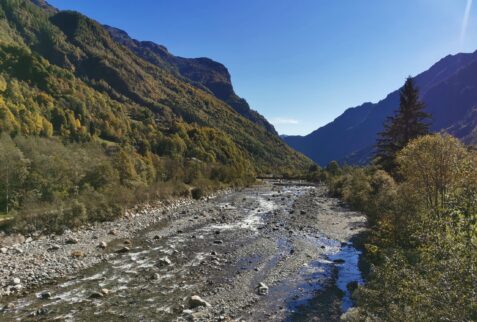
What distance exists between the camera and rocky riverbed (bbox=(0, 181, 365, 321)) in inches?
624

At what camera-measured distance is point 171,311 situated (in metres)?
15.9

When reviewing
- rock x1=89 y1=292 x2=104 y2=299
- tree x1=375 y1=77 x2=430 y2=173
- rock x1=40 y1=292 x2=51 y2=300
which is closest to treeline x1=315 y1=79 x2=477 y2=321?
tree x1=375 y1=77 x2=430 y2=173

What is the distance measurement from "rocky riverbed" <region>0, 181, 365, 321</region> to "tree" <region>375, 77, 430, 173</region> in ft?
34.6

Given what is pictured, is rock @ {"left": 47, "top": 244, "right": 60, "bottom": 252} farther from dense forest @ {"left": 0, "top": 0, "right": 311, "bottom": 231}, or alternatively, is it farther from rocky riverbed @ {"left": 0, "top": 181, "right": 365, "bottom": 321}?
dense forest @ {"left": 0, "top": 0, "right": 311, "bottom": 231}

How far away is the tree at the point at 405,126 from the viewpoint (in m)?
37.8

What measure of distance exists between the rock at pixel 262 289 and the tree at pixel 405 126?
2524 centimetres

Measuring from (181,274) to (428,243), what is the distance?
16580 millimetres

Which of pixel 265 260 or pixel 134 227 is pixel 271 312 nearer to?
pixel 265 260

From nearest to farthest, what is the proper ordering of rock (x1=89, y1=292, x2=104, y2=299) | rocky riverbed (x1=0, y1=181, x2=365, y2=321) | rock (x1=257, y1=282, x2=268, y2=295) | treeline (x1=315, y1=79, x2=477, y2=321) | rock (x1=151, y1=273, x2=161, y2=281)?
treeline (x1=315, y1=79, x2=477, y2=321) → rocky riverbed (x1=0, y1=181, x2=365, y2=321) → rock (x1=89, y1=292, x2=104, y2=299) → rock (x1=257, y1=282, x2=268, y2=295) → rock (x1=151, y1=273, x2=161, y2=281)

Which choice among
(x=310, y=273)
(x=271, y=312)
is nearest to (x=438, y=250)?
(x=271, y=312)

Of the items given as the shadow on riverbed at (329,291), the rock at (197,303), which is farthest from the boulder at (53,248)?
the shadow on riverbed at (329,291)

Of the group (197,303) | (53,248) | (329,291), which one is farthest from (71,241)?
(329,291)

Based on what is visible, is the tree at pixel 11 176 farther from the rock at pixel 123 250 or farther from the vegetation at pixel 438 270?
the vegetation at pixel 438 270

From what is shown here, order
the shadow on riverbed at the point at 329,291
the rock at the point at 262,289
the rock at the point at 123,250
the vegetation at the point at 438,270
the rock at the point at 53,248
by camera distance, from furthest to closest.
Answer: the rock at the point at 123,250, the rock at the point at 53,248, the rock at the point at 262,289, the shadow on riverbed at the point at 329,291, the vegetation at the point at 438,270
